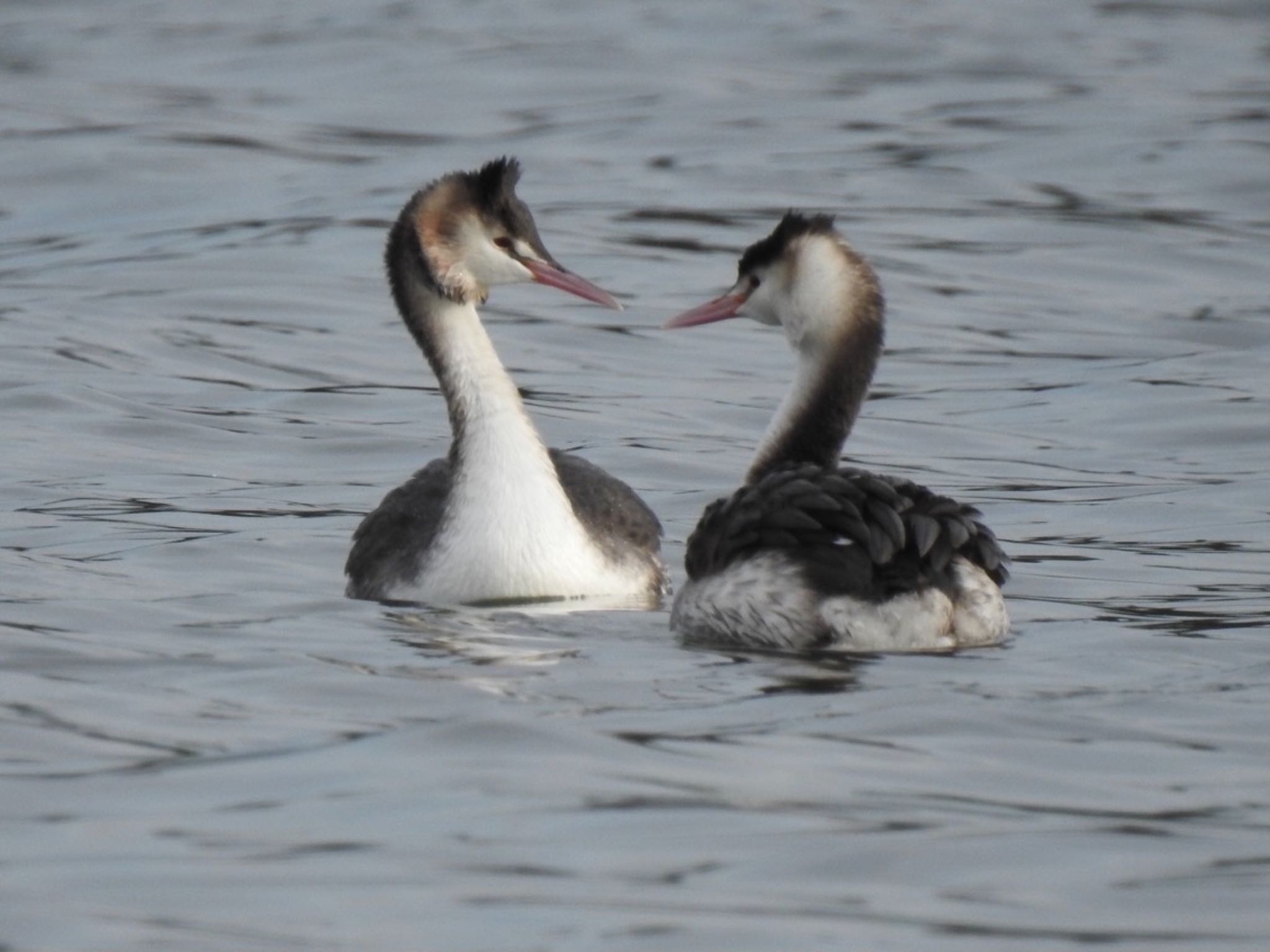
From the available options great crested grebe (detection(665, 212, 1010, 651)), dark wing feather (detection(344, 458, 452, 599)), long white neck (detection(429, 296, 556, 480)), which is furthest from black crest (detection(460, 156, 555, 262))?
great crested grebe (detection(665, 212, 1010, 651))

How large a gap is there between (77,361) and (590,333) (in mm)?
2839

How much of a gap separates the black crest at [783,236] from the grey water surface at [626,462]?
49.3 inches

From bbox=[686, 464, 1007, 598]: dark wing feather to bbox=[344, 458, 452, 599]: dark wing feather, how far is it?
117cm

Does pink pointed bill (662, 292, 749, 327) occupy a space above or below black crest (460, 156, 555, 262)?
below

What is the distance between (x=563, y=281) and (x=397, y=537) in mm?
1006

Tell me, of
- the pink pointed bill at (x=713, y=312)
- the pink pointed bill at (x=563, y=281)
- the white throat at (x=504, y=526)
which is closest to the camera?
the white throat at (x=504, y=526)

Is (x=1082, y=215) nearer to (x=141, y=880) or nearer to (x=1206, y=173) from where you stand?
(x=1206, y=173)

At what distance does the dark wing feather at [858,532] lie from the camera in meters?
6.98

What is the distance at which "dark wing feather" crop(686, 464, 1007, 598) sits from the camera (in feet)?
22.9

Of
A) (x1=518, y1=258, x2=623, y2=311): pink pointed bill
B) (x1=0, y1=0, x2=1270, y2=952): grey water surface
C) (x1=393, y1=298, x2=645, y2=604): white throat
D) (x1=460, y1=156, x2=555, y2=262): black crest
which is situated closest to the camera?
(x1=0, y1=0, x2=1270, y2=952): grey water surface

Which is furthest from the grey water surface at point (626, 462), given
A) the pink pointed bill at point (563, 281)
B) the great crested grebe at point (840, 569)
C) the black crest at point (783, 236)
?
the black crest at point (783, 236)

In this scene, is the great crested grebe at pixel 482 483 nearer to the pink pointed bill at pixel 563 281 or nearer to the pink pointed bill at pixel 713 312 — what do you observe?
the pink pointed bill at pixel 563 281

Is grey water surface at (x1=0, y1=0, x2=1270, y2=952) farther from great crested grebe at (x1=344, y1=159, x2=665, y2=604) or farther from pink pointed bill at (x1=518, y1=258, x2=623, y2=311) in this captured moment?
pink pointed bill at (x1=518, y1=258, x2=623, y2=311)

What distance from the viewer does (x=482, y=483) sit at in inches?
320
